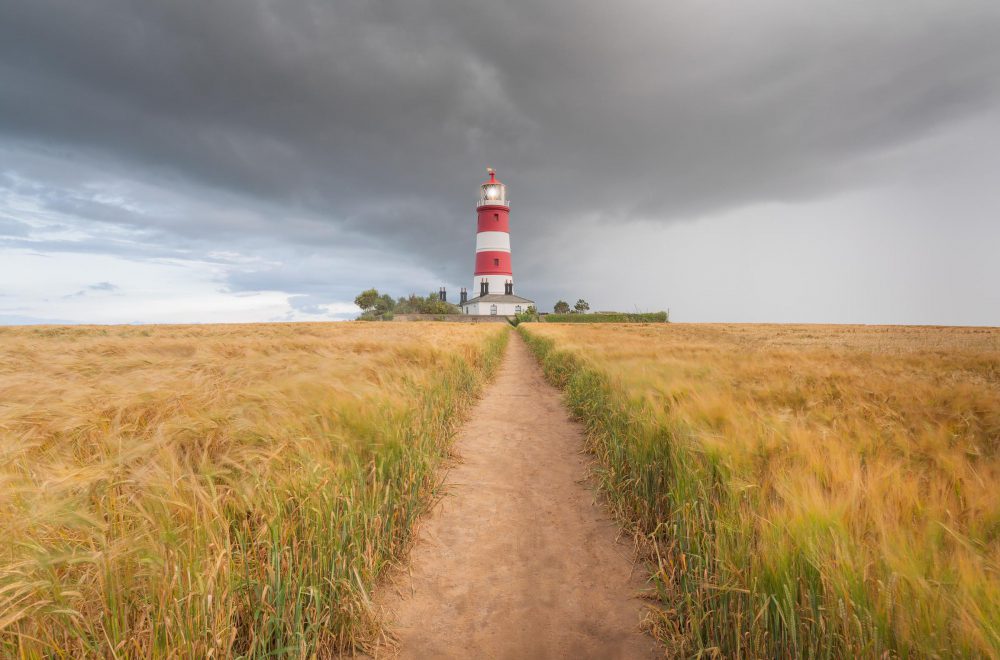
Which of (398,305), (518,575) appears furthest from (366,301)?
(518,575)

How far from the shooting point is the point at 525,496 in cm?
454

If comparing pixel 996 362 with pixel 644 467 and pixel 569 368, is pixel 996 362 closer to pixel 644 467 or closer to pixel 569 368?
pixel 569 368

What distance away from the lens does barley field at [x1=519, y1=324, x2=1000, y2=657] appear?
1555 mm

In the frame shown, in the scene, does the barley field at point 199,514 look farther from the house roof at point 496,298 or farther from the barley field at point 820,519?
the house roof at point 496,298

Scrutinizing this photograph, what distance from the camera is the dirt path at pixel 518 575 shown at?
249 centimetres

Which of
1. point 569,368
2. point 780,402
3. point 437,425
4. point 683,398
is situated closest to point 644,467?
point 683,398

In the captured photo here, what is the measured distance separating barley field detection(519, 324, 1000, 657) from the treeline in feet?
262

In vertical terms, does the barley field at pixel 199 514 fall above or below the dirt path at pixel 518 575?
above

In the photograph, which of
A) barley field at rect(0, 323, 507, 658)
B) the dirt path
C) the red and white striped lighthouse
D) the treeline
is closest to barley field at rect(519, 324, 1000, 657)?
the dirt path

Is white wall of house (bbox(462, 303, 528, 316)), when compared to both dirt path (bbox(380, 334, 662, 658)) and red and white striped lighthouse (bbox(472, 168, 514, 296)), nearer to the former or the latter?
red and white striped lighthouse (bbox(472, 168, 514, 296))

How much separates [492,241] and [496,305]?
35.2ft

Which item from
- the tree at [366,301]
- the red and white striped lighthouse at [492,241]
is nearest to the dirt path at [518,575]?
the red and white striped lighthouse at [492,241]

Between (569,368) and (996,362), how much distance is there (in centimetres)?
810

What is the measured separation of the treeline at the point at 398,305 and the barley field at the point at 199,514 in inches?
3108
